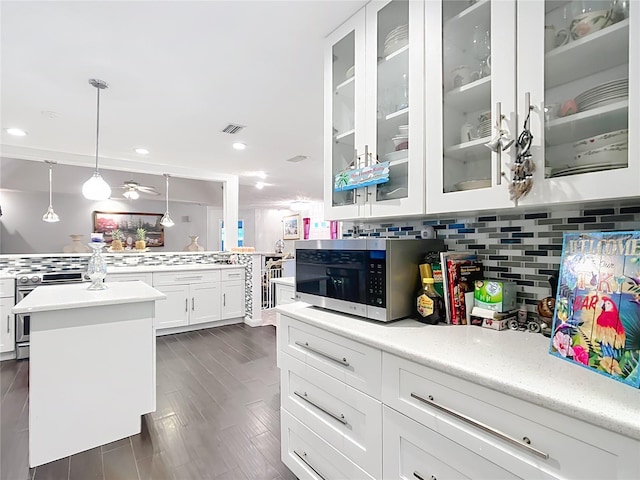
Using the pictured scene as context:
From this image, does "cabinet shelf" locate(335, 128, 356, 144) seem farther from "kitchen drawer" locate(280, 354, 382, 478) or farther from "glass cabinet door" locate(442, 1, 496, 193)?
"kitchen drawer" locate(280, 354, 382, 478)

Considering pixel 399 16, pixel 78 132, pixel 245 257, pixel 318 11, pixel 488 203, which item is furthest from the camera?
pixel 245 257

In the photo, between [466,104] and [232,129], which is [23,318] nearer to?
[232,129]

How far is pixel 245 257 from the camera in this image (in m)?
4.88

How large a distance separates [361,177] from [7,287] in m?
4.10

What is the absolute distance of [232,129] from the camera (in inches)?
131

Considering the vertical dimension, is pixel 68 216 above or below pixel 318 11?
below

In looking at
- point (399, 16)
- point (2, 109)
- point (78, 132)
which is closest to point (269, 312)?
point (78, 132)

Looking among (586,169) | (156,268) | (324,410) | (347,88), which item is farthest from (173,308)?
(586,169)

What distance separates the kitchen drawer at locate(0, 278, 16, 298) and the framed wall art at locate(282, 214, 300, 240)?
7.64 meters

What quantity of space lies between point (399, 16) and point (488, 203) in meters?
0.97

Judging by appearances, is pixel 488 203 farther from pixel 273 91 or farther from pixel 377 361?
pixel 273 91

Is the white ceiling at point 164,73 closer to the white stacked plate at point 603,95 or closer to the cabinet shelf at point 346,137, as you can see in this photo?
the cabinet shelf at point 346,137

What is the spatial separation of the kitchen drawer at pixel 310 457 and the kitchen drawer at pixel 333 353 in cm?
33

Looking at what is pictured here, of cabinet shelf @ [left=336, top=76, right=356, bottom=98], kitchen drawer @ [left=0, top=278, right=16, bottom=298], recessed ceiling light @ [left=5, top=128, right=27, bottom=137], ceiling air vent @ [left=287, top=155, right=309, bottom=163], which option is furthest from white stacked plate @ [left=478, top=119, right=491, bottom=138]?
kitchen drawer @ [left=0, top=278, right=16, bottom=298]
